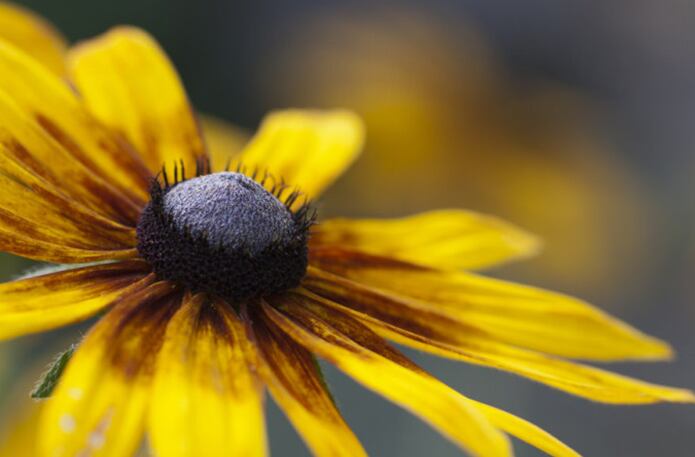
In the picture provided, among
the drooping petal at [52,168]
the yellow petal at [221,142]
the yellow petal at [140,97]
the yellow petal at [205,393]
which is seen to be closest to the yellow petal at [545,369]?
the yellow petal at [205,393]

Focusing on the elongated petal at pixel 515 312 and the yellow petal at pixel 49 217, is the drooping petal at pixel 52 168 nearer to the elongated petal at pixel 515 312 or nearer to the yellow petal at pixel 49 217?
the yellow petal at pixel 49 217

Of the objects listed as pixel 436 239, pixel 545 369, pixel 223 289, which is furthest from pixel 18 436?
pixel 545 369

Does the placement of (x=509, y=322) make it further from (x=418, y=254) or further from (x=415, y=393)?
(x=415, y=393)

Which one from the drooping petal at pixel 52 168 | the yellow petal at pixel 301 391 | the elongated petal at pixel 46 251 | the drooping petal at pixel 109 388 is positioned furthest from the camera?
the drooping petal at pixel 52 168

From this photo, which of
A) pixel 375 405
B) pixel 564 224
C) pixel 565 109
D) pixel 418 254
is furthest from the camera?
pixel 565 109

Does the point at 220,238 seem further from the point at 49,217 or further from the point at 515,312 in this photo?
the point at 515,312

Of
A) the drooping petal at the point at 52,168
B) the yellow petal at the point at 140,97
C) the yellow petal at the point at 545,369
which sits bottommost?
the yellow petal at the point at 545,369

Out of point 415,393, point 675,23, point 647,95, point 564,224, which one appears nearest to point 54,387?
point 415,393
